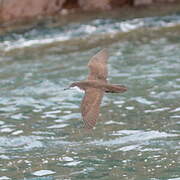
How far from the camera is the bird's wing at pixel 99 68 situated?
828 centimetres

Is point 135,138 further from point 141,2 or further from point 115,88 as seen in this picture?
point 141,2

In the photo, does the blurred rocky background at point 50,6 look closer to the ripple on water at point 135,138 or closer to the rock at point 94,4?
the rock at point 94,4

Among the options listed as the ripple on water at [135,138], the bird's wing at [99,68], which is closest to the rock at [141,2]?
the bird's wing at [99,68]

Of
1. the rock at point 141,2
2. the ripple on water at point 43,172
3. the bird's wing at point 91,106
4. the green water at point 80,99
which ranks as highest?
the bird's wing at point 91,106

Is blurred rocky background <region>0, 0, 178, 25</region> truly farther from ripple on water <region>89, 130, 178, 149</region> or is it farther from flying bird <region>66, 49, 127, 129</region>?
ripple on water <region>89, 130, 178, 149</region>

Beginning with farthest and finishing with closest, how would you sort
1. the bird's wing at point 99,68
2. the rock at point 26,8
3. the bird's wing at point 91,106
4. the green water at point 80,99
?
the rock at point 26,8 → the bird's wing at point 99,68 → the green water at point 80,99 → the bird's wing at point 91,106

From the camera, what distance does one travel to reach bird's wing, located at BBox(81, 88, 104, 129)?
725cm

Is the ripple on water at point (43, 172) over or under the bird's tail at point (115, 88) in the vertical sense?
under

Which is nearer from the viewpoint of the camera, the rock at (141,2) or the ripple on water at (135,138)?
the ripple on water at (135,138)

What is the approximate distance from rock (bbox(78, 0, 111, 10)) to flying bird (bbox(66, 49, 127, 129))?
957 cm

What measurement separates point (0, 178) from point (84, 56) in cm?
668

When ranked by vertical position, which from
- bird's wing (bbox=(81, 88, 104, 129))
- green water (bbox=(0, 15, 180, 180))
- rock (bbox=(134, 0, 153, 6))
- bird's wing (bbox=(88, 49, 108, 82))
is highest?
bird's wing (bbox=(88, 49, 108, 82))

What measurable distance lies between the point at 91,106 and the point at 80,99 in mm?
3317

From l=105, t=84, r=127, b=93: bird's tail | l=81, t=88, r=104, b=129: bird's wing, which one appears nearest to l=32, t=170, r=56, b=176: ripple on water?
l=81, t=88, r=104, b=129: bird's wing
